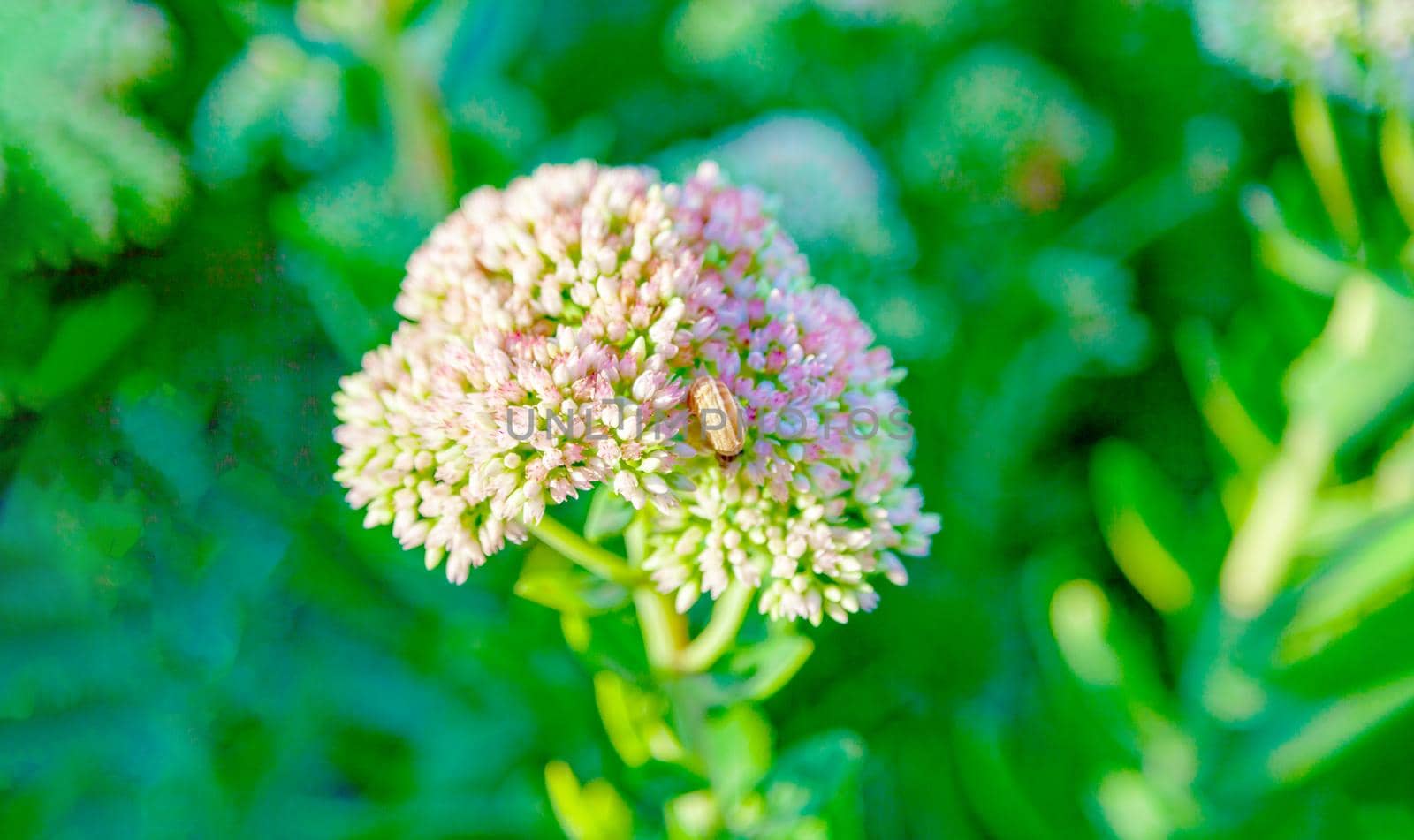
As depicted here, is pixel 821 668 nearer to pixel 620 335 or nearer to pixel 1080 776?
pixel 1080 776

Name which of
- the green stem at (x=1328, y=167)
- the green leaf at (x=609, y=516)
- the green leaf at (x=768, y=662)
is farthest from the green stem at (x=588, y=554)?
the green stem at (x=1328, y=167)

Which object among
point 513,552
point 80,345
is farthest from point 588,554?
point 80,345

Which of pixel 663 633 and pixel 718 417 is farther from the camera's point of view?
pixel 663 633

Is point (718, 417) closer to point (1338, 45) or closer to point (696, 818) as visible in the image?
point (696, 818)

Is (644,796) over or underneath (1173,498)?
underneath

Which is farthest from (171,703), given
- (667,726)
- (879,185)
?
(879,185)

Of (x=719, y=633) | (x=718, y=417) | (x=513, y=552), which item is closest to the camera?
(x=718, y=417)

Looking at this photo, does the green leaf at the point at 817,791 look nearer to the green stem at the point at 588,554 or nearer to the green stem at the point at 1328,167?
the green stem at the point at 588,554

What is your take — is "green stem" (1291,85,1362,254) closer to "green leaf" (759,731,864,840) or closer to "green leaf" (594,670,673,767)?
"green leaf" (759,731,864,840)
